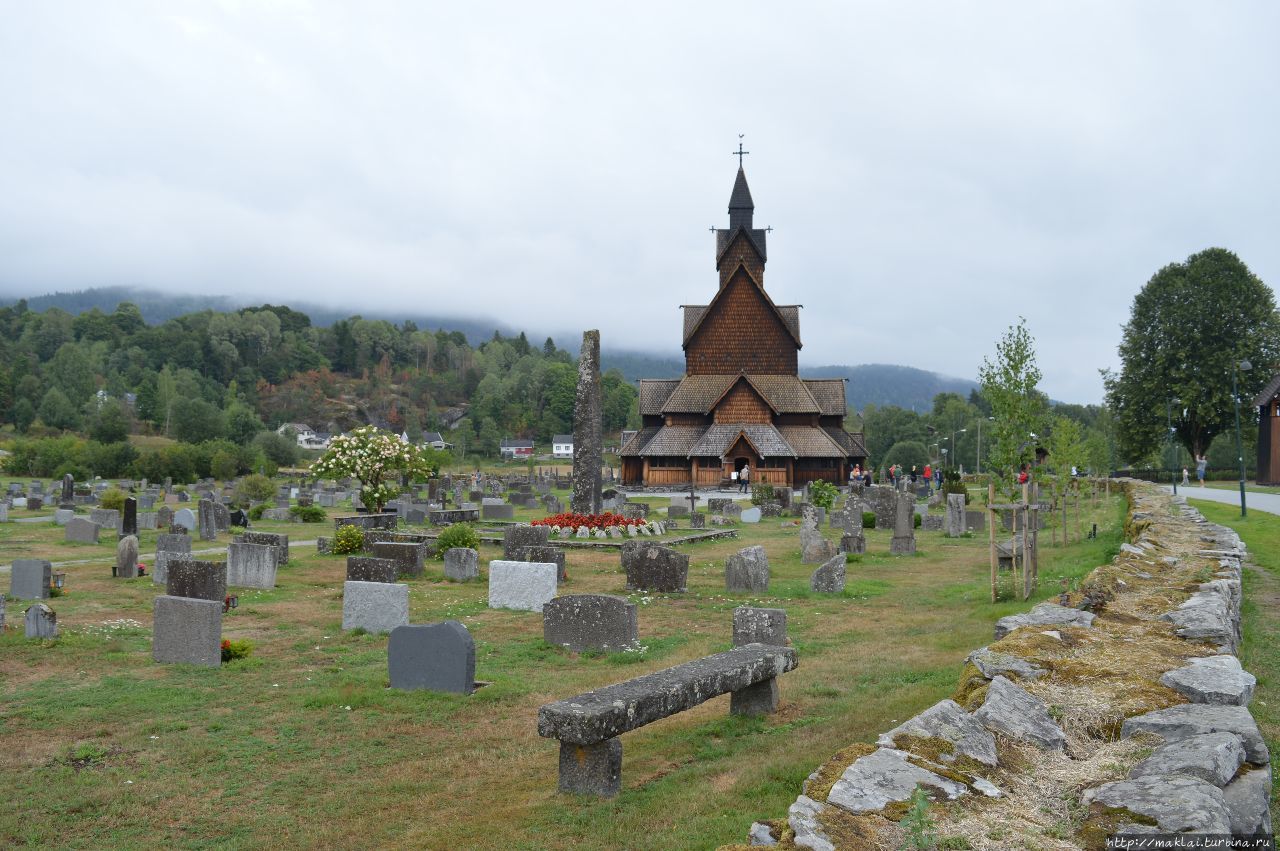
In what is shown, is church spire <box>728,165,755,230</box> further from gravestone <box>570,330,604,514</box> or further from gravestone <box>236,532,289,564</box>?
gravestone <box>236,532,289,564</box>

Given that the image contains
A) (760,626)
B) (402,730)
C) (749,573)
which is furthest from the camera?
(749,573)

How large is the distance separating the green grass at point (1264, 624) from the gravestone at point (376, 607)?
34.1 feet

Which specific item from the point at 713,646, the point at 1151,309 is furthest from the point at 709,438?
the point at 713,646

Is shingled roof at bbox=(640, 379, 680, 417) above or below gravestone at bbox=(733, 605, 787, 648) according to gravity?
above

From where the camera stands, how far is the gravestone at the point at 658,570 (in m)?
18.2

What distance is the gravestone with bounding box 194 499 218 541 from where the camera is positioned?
94.4ft

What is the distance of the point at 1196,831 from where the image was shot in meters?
3.85

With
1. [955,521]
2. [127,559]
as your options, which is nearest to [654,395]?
[955,521]

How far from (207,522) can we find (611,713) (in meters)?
25.8

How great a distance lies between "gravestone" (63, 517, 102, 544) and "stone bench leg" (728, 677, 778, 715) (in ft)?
80.4

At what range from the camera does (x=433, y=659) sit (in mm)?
10383

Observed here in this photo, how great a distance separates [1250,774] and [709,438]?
56965 millimetres

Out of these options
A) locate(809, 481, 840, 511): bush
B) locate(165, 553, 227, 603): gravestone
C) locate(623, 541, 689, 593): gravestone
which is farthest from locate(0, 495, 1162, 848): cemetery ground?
locate(809, 481, 840, 511): bush

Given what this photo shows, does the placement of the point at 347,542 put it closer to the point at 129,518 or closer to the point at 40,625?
the point at 129,518
